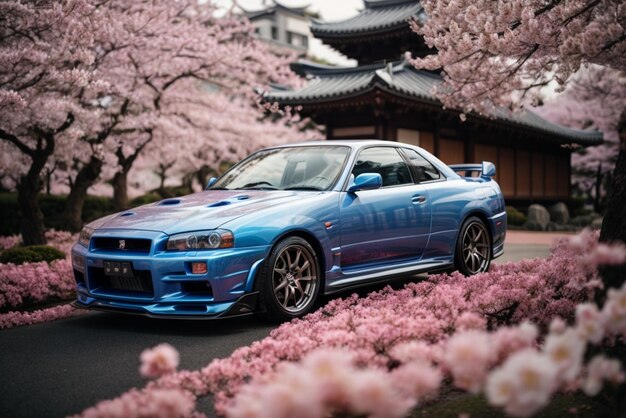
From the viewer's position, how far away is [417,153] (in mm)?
6723

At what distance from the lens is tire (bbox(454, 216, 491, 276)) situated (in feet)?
22.1

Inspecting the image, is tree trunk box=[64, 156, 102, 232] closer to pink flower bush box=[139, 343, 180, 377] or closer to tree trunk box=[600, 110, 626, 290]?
tree trunk box=[600, 110, 626, 290]

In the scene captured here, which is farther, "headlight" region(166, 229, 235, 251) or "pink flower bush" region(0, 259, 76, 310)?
"pink flower bush" region(0, 259, 76, 310)

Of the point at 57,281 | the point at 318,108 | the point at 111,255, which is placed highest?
the point at 318,108

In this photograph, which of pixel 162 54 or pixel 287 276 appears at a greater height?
pixel 162 54

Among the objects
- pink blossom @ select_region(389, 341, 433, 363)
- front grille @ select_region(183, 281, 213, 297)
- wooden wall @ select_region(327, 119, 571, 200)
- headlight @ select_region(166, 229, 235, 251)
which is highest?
wooden wall @ select_region(327, 119, 571, 200)

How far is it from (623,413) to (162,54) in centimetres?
1370

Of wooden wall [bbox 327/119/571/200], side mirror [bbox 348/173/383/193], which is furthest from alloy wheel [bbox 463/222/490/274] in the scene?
wooden wall [bbox 327/119/571/200]

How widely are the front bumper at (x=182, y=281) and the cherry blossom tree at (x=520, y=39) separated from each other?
3.48m

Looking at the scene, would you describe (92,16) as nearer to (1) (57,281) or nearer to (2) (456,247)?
(1) (57,281)

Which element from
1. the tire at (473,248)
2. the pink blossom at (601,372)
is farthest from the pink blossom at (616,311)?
the tire at (473,248)

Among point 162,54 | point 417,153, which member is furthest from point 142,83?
point 417,153

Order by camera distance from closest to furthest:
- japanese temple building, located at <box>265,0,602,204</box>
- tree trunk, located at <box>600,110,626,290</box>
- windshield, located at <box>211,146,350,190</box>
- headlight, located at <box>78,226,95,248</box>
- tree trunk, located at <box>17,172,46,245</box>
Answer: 1. tree trunk, located at <box>600,110,626,290</box>
2. headlight, located at <box>78,226,95,248</box>
3. windshield, located at <box>211,146,350,190</box>
4. tree trunk, located at <box>17,172,46,245</box>
5. japanese temple building, located at <box>265,0,602,204</box>

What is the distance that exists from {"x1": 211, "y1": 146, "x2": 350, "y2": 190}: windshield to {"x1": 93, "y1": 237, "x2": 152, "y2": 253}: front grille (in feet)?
4.87
